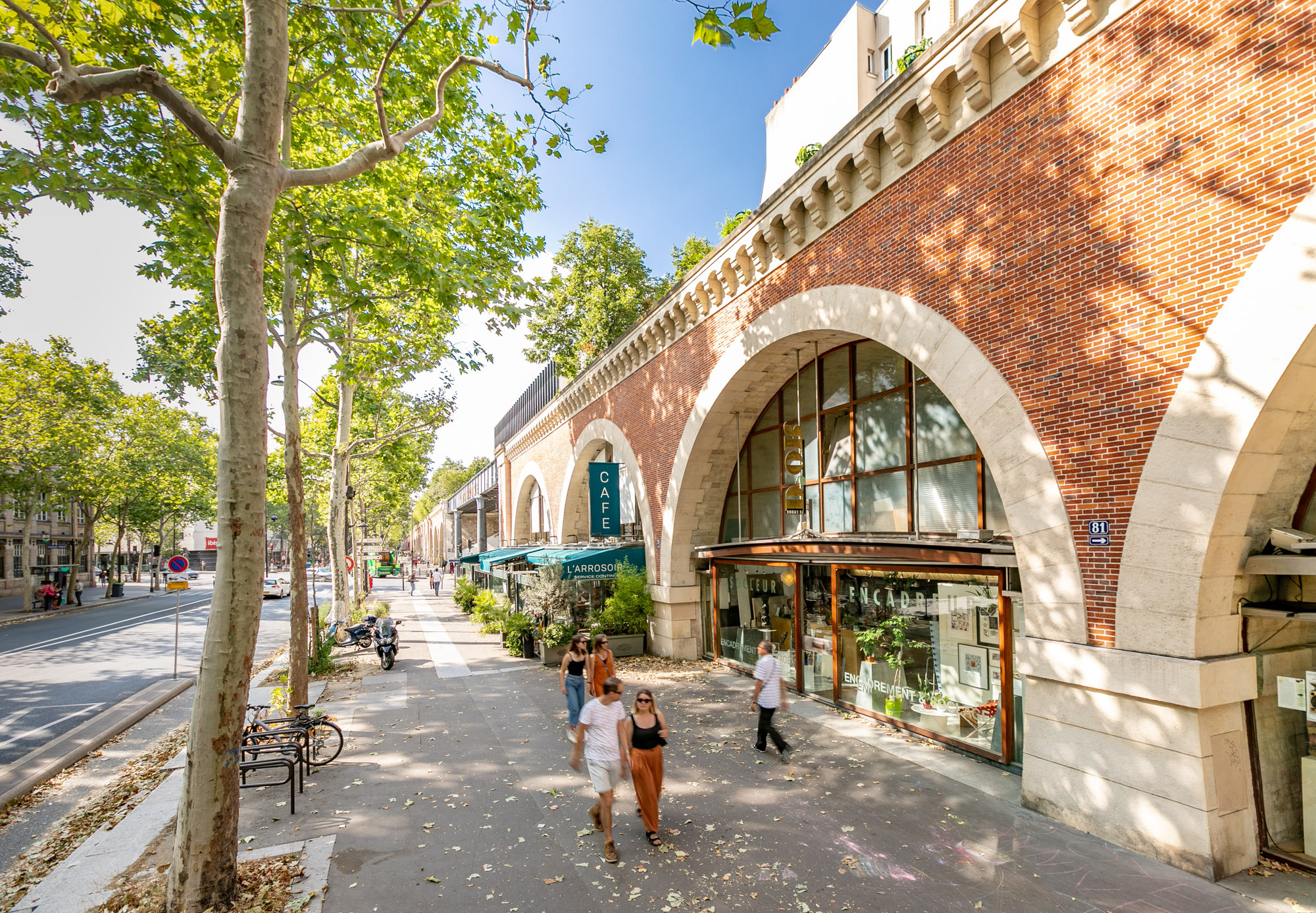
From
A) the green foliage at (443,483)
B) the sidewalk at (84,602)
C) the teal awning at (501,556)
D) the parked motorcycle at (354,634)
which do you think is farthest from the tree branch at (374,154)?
the green foliage at (443,483)

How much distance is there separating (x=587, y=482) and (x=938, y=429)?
56.3ft

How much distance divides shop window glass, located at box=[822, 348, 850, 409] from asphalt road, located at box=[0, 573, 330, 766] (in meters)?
12.3

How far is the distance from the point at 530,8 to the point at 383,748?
10.4 metres

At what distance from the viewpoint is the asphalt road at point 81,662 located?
12156mm

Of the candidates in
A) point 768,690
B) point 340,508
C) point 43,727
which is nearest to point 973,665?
point 768,690

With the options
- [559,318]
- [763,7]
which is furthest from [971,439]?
[559,318]

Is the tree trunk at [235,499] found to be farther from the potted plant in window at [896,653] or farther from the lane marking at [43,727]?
the potted plant in window at [896,653]

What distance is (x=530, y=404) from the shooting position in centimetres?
3453

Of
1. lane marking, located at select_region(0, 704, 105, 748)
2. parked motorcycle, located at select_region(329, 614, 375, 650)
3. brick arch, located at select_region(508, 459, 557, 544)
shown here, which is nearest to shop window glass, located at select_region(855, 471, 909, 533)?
parked motorcycle, located at select_region(329, 614, 375, 650)

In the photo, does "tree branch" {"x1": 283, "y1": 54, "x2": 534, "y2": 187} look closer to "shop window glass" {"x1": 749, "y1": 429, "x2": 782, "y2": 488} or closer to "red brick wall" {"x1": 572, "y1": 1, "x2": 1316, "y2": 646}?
"red brick wall" {"x1": 572, "y1": 1, "x2": 1316, "y2": 646}

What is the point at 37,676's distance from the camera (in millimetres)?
15906

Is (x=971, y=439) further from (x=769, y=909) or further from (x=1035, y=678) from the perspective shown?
(x=769, y=909)

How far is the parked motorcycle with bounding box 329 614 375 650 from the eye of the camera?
60.4 ft

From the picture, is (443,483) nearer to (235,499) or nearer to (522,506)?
(522,506)
